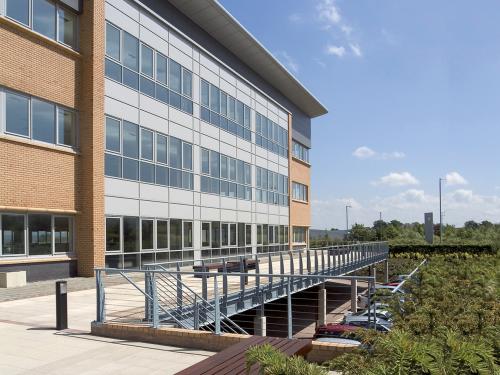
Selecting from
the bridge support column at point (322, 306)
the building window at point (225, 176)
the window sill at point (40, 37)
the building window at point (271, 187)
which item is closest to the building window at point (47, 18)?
the window sill at point (40, 37)

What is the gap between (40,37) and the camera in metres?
16.4

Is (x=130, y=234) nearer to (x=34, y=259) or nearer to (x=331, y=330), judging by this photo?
(x=34, y=259)

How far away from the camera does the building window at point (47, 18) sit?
1586 cm

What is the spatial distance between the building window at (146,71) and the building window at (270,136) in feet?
31.6

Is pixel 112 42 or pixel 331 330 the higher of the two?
pixel 112 42

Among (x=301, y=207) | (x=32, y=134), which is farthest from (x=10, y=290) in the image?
(x=301, y=207)

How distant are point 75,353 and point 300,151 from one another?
38505 millimetres

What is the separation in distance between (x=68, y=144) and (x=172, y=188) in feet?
20.1

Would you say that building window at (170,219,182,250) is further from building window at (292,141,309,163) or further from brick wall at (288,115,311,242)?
building window at (292,141,309,163)

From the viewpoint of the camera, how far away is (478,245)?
44.6 metres

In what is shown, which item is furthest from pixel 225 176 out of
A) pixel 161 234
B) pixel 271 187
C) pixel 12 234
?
pixel 12 234

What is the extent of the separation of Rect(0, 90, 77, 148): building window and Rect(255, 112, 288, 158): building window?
672 inches

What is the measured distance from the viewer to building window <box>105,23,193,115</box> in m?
19.5

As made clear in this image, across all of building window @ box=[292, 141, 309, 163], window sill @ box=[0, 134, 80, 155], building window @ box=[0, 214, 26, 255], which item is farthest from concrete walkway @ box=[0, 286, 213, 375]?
building window @ box=[292, 141, 309, 163]
